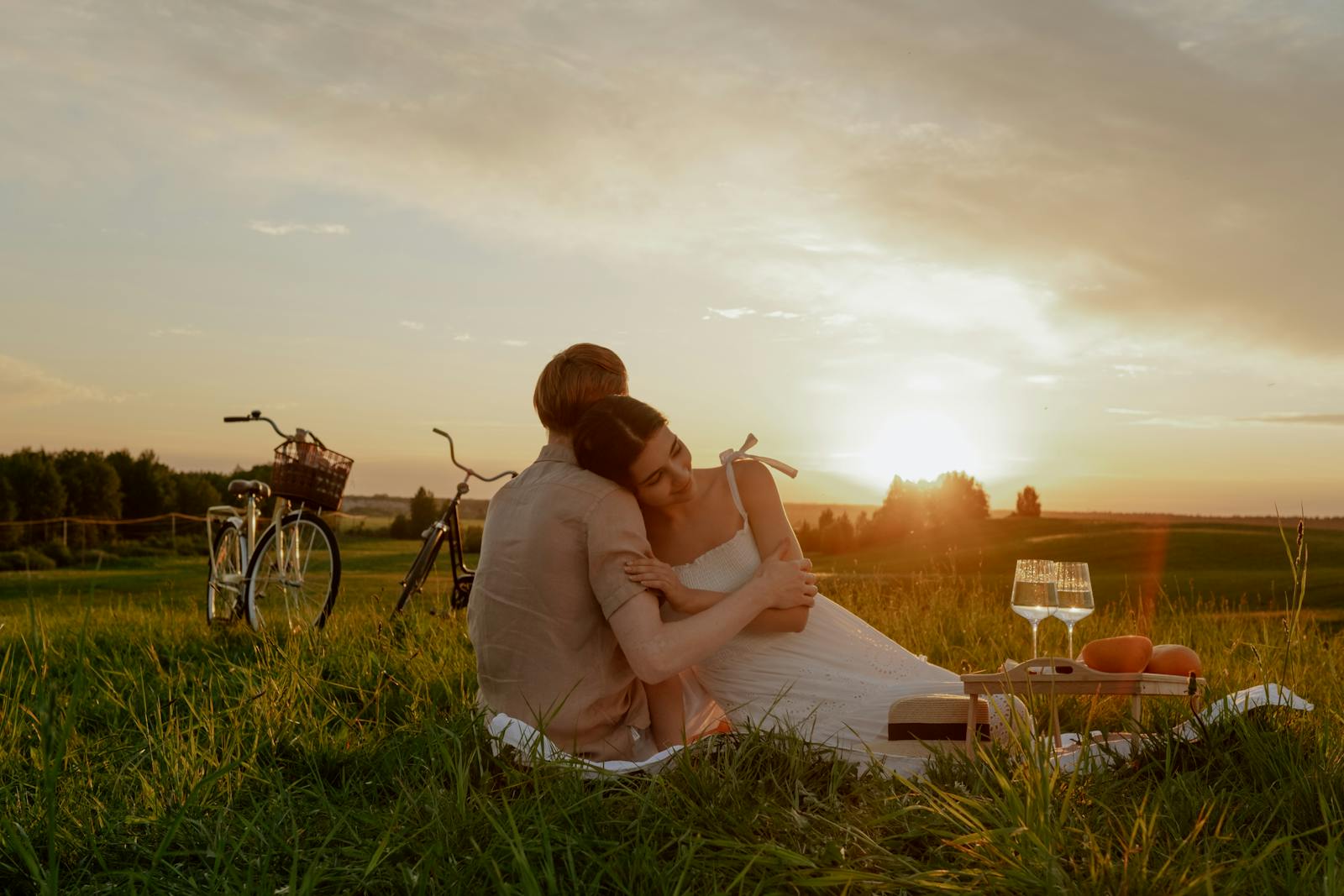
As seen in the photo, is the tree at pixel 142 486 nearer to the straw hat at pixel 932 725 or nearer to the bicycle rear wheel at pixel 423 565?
the bicycle rear wheel at pixel 423 565

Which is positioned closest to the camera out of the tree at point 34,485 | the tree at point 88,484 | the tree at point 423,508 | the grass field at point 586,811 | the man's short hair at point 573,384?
the grass field at point 586,811

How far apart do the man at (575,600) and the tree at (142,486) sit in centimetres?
3822

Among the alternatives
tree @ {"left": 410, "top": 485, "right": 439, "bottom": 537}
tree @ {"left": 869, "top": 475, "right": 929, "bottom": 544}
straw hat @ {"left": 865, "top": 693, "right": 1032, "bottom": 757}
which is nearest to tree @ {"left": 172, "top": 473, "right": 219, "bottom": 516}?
tree @ {"left": 410, "top": 485, "right": 439, "bottom": 537}

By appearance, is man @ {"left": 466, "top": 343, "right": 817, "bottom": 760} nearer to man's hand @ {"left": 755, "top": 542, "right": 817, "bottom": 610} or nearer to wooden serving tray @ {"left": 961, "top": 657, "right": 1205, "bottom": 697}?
man's hand @ {"left": 755, "top": 542, "right": 817, "bottom": 610}

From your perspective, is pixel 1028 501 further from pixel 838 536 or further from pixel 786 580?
pixel 786 580

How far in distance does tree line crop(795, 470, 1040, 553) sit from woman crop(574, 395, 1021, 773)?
2647 centimetres

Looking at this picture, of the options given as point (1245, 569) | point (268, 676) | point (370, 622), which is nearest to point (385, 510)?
point (1245, 569)

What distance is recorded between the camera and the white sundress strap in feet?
11.4

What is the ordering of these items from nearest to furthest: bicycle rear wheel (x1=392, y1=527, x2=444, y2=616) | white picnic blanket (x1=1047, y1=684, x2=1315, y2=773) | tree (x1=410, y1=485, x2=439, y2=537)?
white picnic blanket (x1=1047, y1=684, x2=1315, y2=773) → bicycle rear wheel (x1=392, y1=527, x2=444, y2=616) → tree (x1=410, y1=485, x2=439, y2=537)

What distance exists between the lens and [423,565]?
749 cm

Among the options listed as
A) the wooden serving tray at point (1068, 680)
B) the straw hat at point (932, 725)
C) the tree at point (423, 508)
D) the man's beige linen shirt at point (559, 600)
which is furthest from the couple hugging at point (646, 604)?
the tree at point (423, 508)

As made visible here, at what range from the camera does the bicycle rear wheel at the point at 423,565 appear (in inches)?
291

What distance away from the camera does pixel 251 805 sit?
9.91ft

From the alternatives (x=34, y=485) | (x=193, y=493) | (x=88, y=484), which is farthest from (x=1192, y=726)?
(x=193, y=493)
